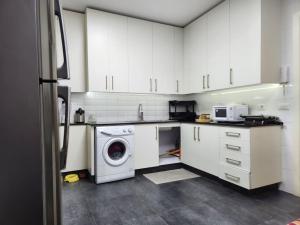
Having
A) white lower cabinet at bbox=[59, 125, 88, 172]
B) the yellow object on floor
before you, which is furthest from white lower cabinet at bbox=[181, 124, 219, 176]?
the yellow object on floor

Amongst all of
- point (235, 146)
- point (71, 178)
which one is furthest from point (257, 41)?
point (71, 178)

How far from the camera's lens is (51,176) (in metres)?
0.70

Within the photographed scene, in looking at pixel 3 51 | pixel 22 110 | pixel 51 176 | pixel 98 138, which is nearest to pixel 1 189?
pixel 51 176

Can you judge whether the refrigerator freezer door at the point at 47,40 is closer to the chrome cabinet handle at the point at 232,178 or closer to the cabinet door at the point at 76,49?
the chrome cabinet handle at the point at 232,178

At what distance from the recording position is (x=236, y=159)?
2504 millimetres

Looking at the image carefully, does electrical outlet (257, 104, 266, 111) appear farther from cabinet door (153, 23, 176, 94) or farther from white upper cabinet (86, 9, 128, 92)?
white upper cabinet (86, 9, 128, 92)

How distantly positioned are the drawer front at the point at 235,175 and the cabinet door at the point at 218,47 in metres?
1.16

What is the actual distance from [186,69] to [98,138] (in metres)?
2.12

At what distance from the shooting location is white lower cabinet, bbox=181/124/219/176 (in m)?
2.84

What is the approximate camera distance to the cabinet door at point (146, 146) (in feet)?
10.5

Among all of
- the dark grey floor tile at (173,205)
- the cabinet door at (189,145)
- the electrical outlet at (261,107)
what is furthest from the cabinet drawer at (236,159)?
the electrical outlet at (261,107)

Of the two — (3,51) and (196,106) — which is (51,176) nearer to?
(3,51)

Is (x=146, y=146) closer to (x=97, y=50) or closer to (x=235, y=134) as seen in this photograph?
(x=235, y=134)

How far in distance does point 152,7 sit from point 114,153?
7.69 feet
